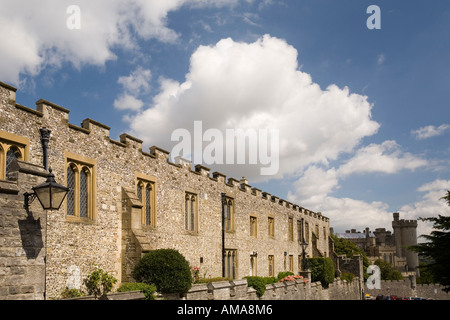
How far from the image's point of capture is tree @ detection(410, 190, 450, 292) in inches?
659

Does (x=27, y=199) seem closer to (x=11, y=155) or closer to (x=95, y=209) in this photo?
(x=11, y=155)

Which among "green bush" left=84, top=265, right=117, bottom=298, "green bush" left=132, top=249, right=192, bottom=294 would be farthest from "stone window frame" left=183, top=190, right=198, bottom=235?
"green bush" left=84, top=265, right=117, bottom=298

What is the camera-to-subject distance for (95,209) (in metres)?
15.2

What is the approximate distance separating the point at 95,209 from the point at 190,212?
7287mm

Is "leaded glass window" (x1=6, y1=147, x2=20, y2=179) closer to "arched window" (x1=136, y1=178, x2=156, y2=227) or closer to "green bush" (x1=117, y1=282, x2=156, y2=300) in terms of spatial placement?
"green bush" (x1=117, y1=282, x2=156, y2=300)

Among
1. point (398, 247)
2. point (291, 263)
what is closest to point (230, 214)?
point (291, 263)

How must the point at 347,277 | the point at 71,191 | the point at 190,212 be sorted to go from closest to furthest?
the point at 71,191 < the point at 190,212 < the point at 347,277

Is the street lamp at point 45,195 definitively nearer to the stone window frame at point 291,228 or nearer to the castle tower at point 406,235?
the stone window frame at point 291,228

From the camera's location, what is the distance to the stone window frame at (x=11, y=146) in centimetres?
1216

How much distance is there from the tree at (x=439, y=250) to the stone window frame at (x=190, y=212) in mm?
9825

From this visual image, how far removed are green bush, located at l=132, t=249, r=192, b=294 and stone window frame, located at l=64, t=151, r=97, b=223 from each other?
7.63ft

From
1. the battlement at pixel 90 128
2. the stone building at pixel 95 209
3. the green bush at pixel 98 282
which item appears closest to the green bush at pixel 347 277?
the stone building at pixel 95 209

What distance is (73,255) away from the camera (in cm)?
1412
